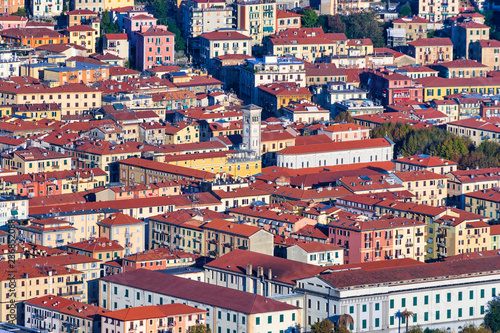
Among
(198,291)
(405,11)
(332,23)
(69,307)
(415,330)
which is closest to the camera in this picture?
(415,330)

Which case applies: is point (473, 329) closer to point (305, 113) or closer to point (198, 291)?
point (198, 291)

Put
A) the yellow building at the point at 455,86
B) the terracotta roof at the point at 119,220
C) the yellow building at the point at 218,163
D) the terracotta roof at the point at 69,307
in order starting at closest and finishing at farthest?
the terracotta roof at the point at 69,307 → the terracotta roof at the point at 119,220 → the yellow building at the point at 218,163 → the yellow building at the point at 455,86

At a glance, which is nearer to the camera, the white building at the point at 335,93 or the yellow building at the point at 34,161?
the yellow building at the point at 34,161

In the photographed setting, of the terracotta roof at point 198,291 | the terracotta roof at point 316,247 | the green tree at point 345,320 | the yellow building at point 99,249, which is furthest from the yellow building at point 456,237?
the terracotta roof at point 198,291

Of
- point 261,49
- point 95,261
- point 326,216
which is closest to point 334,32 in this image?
point 261,49

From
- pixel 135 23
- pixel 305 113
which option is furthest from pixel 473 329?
pixel 135 23

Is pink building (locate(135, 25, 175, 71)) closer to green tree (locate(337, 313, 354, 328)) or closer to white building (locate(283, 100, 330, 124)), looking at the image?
white building (locate(283, 100, 330, 124))

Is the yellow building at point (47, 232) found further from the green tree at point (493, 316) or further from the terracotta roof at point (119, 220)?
the green tree at point (493, 316)

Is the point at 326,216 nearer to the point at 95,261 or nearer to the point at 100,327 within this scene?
the point at 95,261
